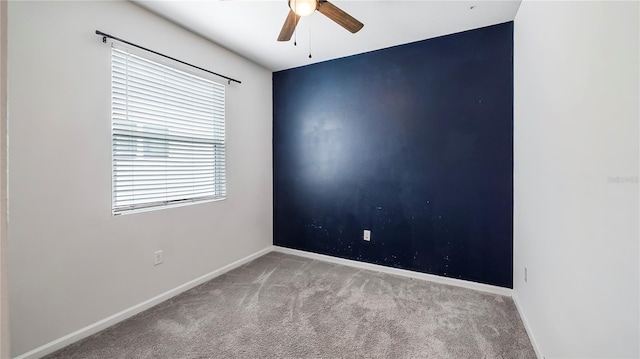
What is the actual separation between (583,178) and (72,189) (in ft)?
9.55

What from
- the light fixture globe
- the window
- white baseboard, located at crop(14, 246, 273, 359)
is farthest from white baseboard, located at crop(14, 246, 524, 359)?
the light fixture globe

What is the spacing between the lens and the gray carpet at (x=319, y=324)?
5.62 ft

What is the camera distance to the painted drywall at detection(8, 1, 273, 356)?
1573mm

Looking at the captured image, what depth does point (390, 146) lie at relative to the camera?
2.93 m

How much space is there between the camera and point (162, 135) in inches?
92.0

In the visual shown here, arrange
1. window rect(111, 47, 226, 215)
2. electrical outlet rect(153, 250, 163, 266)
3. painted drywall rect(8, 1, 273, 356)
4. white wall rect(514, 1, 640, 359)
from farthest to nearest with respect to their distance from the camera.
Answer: electrical outlet rect(153, 250, 163, 266) → window rect(111, 47, 226, 215) → painted drywall rect(8, 1, 273, 356) → white wall rect(514, 1, 640, 359)

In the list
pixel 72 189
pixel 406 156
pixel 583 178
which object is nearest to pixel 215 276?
pixel 72 189

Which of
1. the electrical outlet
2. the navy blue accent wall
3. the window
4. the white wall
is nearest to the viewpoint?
the white wall

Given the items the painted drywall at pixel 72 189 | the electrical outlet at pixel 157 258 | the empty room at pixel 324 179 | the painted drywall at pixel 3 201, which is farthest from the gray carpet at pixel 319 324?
the painted drywall at pixel 3 201

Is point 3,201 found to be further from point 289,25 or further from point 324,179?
point 324,179

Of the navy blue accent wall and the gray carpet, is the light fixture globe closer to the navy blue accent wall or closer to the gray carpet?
the navy blue accent wall

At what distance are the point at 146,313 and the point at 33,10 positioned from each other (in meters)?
2.22

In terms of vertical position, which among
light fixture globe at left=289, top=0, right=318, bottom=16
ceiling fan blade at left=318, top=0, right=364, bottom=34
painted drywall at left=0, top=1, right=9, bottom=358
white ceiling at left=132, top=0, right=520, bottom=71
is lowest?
painted drywall at left=0, top=1, right=9, bottom=358

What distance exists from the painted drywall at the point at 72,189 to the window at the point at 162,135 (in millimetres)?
92
